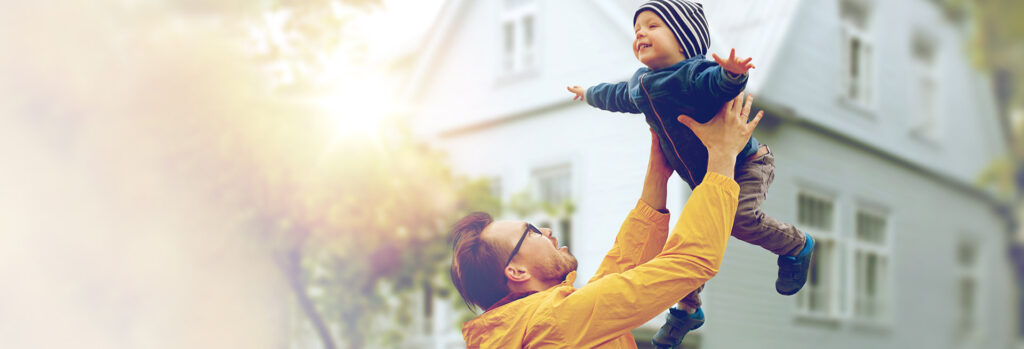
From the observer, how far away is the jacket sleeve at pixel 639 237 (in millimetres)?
1667

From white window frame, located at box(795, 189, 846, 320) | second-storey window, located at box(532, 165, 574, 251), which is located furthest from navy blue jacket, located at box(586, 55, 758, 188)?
white window frame, located at box(795, 189, 846, 320)

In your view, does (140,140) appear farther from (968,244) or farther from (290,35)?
(968,244)

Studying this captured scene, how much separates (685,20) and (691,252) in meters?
0.31

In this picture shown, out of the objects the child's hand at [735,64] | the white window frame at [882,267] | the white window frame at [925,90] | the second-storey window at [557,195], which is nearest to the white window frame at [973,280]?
the white window frame at [925,90]

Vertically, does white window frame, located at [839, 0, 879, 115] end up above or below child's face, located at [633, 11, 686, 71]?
above

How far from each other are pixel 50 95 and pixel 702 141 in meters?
9.95

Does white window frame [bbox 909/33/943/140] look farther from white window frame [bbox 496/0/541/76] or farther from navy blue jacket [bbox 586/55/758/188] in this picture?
navy blue jacket [bbox 586/55/758/188]

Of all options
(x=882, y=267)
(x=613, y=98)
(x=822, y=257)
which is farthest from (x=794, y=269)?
(x=882, y=267)

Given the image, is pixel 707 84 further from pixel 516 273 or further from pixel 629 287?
pixel 516 273

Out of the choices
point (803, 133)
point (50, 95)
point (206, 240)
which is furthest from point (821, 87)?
point (50, 95)

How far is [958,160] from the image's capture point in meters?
12.4

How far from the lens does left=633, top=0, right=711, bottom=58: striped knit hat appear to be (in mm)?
1395

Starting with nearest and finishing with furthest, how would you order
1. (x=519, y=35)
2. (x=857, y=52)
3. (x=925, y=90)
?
(x=519, y=35) < (x=857, y=52) < (x=925, y=90)

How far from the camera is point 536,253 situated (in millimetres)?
1758
